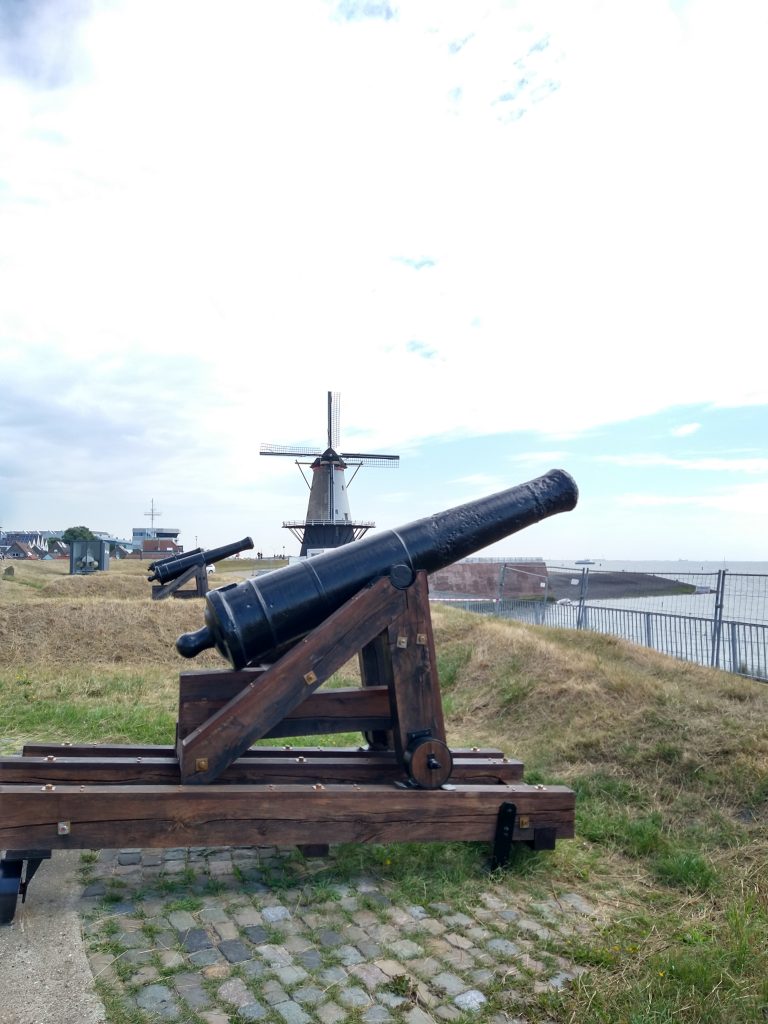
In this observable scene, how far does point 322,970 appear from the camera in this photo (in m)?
2.92

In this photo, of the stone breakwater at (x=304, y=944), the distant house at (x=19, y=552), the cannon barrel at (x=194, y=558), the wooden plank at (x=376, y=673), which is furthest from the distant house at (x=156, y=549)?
the stone breakwater at (x=304, y=944)

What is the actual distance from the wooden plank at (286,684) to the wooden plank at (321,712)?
17 centimetres

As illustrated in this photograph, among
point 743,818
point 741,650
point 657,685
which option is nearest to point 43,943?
point 743,818

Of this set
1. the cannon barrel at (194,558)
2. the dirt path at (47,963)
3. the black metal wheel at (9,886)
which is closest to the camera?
the dirt path at (47,963)

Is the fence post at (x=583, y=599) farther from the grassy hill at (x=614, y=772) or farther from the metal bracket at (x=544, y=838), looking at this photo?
the metal bracket at (x=544, y=838)

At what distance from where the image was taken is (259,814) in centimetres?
352

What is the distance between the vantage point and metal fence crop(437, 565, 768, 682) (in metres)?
8.31

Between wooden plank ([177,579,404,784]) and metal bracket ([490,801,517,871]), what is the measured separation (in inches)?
43.2

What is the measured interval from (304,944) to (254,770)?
0.94 metres

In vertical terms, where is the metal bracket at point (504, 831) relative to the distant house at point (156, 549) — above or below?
below

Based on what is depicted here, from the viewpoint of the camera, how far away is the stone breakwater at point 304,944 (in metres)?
2.70

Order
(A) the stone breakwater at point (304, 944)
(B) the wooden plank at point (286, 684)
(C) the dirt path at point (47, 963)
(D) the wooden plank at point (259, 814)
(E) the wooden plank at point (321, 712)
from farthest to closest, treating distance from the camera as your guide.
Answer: (E) the wooden plank at point (321, 712) → (B) the wooden plank at point (286, 684) → (D) the wooden plank at point (259, 814) → (A) the stone breakwater at point (304, 944) → (C) the dirt path at point (47, 963)

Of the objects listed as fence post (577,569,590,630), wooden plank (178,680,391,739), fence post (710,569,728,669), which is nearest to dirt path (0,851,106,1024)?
wooden plank (178,680,391,739)

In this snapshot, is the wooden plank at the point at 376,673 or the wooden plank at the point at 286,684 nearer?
the wooden plank at the point at 286,684
